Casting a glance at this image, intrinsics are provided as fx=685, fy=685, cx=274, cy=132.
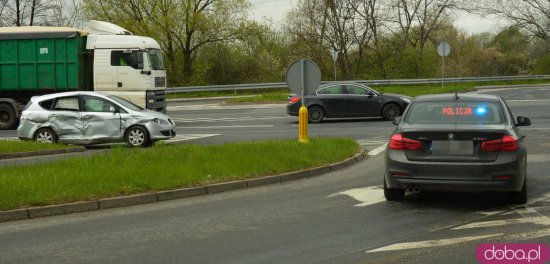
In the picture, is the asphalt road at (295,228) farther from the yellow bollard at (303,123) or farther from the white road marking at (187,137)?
the white road marking at (187,137)

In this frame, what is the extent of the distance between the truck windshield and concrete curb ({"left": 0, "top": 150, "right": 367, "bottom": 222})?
44.4ft

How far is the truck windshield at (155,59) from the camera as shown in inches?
957

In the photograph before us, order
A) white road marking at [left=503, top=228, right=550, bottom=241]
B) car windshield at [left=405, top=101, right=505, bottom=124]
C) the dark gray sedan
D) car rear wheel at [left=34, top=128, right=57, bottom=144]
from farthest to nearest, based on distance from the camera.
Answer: the dark gray sedan < car rear wheel at [left=34, top=128, right=57, bottom=144] < car windshield at [left=405, top=101, right=505, bottom=124] < white road marking at [left=503, top=228, right=550, bottom=241]

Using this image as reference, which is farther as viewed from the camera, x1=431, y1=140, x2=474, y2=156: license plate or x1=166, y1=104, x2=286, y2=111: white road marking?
x1=166, y1=104, x2=286, y2=111: white road marking

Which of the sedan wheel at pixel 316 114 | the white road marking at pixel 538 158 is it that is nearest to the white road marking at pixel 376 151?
the white road marking at pixel 538 158

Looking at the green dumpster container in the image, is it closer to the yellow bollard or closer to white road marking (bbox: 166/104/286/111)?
white road marking (bbox: 166/104/286/111)

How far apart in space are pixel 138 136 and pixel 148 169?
6.74 metres

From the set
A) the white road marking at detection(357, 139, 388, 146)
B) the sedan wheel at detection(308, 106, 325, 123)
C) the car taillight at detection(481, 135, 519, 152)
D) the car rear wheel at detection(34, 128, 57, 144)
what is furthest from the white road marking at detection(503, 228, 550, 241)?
the sedan wheel at detection(308, 106, 325, 123)

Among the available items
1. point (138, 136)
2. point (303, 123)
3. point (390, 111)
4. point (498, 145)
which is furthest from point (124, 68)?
point (498, 145)

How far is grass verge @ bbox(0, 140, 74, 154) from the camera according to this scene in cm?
1580

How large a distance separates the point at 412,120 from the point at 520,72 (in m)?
51.5

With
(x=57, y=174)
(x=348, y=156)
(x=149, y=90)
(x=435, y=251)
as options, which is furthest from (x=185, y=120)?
(x=435, y=251)

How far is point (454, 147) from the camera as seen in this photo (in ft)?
27.3
